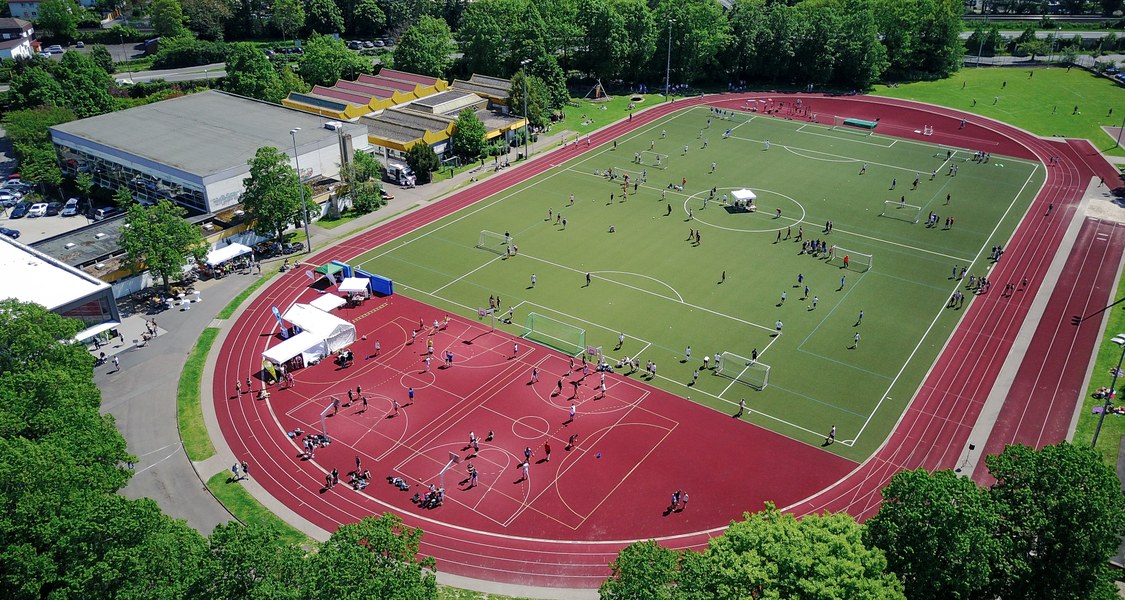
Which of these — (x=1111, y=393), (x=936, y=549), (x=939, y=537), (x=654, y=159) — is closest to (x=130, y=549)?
(x=936, y=549)

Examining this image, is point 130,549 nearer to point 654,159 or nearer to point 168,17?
point 654,159

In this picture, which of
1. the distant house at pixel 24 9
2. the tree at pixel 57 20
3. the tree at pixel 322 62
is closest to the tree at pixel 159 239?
the tree at pixel 322 62

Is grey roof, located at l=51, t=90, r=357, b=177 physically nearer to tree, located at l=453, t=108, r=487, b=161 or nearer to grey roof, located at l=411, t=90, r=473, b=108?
tree, located at l=453, t=108, r=487, b=161

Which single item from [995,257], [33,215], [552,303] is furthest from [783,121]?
[33,215]

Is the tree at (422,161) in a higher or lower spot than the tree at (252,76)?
lower

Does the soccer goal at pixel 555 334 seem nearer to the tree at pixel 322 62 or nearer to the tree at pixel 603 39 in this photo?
the tree at pixel 322 62

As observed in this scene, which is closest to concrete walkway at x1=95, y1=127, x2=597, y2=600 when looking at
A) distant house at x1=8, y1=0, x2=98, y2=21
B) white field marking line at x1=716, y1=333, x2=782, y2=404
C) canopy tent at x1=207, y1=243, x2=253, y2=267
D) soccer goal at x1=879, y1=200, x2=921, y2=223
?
canopy tent at x1=207, y1=243, x2=253, y2=267
